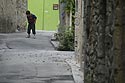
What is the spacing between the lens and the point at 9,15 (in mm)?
32875

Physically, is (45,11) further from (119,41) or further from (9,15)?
(119,41)

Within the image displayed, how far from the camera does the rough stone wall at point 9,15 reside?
32250 mm

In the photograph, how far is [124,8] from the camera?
6.10 metres

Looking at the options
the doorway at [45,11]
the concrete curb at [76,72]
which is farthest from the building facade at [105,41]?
the doorway at [45,11]

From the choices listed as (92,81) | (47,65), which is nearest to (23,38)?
(47,65)

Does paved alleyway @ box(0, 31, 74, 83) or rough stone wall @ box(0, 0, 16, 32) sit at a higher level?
rough stone wall @ box(0, 0, 16, 32)

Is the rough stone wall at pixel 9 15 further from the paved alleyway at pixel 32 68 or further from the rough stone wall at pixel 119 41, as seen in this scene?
the rough stone wall at pixel 119 41

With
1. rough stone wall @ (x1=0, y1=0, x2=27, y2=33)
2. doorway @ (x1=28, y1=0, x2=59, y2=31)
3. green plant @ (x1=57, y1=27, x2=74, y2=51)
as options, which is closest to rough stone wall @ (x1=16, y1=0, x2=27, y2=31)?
rough stone wall @ (x1=0, y1=0, x2=27, y2=33)

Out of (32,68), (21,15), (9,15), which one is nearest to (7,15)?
(9,15)

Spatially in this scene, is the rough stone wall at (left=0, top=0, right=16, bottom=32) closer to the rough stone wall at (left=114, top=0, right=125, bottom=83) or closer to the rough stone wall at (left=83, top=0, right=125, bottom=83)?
the rough stone wall at (left=83, top=0, right=125, bottom=83)

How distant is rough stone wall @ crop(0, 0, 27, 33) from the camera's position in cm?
3225

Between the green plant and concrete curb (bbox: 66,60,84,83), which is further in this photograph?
the green plant

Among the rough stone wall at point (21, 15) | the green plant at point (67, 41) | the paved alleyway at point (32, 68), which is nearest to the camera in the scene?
the paved alleyway at point (32, 68)

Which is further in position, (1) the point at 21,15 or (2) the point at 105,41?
(1) the point at 21,15
